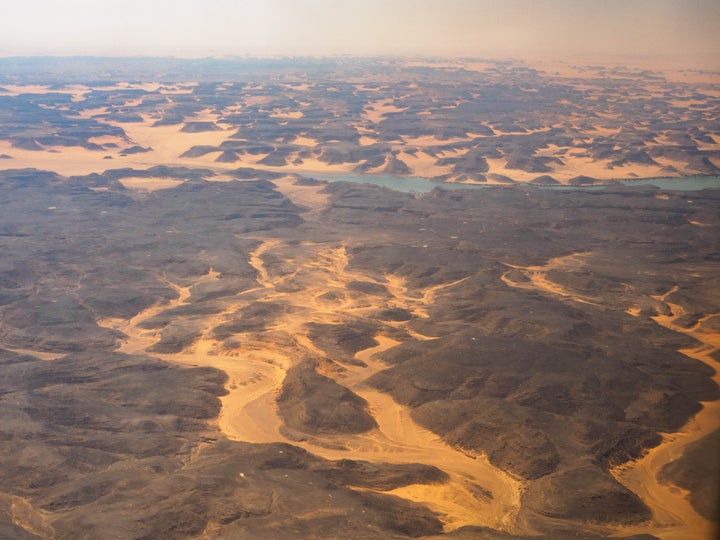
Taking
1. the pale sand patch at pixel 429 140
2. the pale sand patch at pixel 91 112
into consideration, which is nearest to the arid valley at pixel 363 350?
the pale sand patch at pixel 429 140

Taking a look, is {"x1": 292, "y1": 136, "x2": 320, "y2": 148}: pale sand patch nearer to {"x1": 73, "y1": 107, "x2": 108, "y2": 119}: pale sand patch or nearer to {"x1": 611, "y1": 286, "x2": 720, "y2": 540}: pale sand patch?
{"x1": 73, "y1": 107, "x2": 108, "y2": 119}: pale sand patch

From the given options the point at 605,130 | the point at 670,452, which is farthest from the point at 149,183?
the point at 605,130

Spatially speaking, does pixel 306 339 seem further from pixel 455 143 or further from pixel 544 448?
pixel 455 143

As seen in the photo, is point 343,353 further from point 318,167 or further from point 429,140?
point 429,140

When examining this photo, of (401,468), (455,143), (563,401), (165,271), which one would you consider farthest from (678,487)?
(455,143)

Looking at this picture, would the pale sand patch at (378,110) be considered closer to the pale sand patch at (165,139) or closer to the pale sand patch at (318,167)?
the pale sand patch at (165,139)
